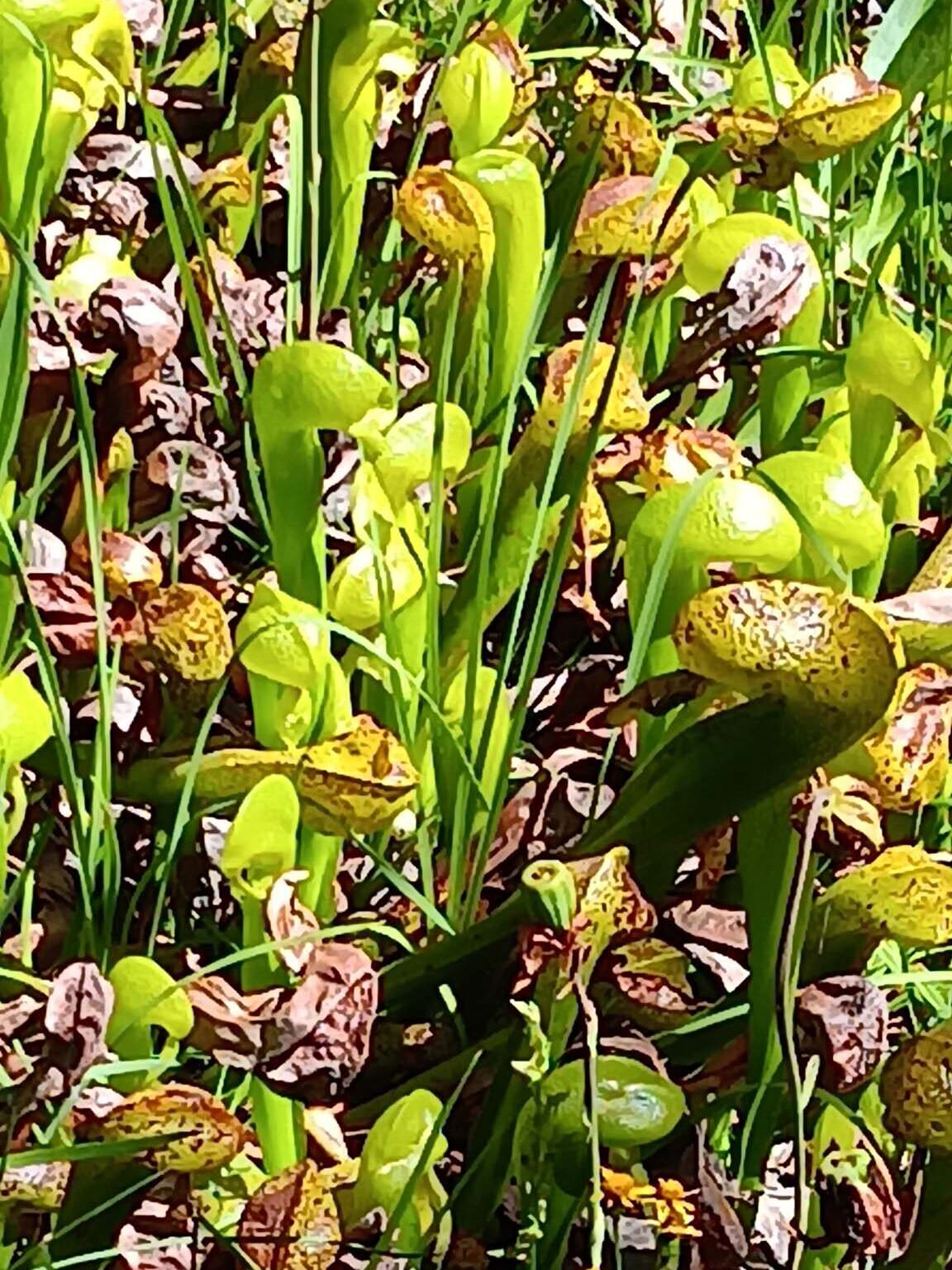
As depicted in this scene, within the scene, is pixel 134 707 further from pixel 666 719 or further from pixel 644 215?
pixel 644 215

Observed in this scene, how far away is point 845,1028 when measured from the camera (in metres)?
0.67

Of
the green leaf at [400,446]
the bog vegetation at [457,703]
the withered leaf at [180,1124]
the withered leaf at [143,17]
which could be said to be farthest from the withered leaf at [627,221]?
the withered leaf at [180,1124]

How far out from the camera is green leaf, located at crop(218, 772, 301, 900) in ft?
2.17

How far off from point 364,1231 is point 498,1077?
8 cm

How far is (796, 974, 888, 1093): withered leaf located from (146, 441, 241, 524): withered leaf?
43cm

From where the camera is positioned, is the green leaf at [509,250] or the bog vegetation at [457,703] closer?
the bog vegetation at [457,703]

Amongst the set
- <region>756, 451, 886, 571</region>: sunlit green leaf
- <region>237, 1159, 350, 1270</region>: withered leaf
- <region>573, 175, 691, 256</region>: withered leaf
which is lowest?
<region>237, 1159, 350, 1270</region>: withered leaf

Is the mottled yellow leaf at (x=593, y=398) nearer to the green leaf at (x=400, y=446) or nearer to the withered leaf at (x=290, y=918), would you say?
the green leaf at (x=400, y=446)

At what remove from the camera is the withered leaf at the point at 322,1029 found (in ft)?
2.03

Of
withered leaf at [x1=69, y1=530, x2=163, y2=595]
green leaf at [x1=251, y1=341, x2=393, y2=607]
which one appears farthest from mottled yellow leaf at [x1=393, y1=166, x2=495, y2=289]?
withered leaf at [x1=69, y1=530, x2=163, y2=595]

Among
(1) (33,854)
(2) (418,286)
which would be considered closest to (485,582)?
(1) (33,854)

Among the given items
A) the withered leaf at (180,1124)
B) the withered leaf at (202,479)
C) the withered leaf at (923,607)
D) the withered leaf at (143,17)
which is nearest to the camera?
the withered leaf at (180,1124)

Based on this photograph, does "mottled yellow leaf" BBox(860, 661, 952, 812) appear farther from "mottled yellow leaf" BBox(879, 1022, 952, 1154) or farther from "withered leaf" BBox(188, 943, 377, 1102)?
"withered leaf" BBox(188, 943, 377, 1102)

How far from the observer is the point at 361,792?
0.68 m
